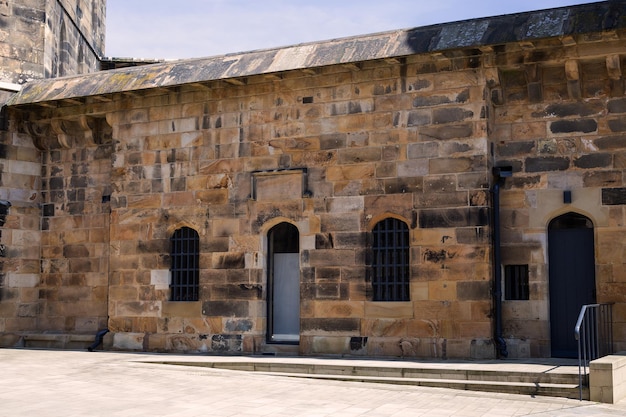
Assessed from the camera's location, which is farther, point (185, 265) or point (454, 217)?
point (185, 265)

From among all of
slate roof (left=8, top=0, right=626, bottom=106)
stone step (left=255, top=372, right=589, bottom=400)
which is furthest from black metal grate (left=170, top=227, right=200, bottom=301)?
A: stone step (left=255, top=372, right=589, bottom=400)

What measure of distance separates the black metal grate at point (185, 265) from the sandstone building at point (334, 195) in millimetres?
37

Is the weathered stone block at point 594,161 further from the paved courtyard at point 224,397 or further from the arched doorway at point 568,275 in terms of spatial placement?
the paved courtyard at point 224,397

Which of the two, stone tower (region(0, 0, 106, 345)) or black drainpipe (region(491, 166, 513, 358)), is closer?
black drainpipe (region(491, 166, 513, 358))

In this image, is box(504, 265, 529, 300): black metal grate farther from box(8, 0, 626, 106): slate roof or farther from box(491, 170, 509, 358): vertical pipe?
box(8, 0, 626, 106): slate roof

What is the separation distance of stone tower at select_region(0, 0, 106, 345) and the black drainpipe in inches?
305

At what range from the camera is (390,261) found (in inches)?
527

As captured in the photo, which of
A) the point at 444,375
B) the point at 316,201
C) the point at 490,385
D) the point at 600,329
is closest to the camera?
the point at 490,385

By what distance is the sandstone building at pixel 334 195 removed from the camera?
41.2 feet

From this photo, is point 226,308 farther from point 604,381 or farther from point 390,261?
point 604,381

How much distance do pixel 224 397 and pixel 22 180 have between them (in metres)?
8.86

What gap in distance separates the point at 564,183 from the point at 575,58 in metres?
1.92

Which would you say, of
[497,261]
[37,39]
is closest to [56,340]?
[37,39]

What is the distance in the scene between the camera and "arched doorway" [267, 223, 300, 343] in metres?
14.4
